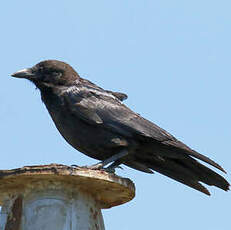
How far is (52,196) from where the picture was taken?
546 centimetres

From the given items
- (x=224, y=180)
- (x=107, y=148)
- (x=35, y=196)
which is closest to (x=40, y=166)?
(x=35, y=196)

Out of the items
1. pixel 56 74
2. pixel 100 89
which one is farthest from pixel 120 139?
pixel 56 74

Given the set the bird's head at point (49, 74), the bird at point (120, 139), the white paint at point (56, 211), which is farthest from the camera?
the bird's head at point (49, 74)

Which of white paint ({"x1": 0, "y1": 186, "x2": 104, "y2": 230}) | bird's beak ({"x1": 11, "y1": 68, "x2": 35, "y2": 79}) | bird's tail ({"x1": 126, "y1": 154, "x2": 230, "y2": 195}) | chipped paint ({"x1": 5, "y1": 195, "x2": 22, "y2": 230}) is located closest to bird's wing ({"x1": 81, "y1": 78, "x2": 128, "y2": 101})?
bird's beak ({"x1": 11, "y1": 68, "x2": 35, "y2": 79})

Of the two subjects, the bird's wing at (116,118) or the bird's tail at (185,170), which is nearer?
the bird's tail at (185,170)

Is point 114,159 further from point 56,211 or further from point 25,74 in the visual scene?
point 56,211

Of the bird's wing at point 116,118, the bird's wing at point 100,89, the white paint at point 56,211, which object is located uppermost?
the bird's wing at point 100,89

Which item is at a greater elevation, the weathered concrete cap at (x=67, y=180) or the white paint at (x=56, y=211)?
the weathered concrete cap at (x=67, y=180)

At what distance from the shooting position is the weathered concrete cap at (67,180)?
537cm

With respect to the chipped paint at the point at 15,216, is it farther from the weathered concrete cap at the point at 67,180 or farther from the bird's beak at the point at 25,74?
the bird's beak at the point at 25,74

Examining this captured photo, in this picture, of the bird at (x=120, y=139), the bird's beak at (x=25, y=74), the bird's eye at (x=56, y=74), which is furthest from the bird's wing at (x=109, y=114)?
the bird's beak at (x=25, y=74)

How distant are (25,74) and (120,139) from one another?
184 centimetres

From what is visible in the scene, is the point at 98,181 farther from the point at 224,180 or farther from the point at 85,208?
the point at 224,180

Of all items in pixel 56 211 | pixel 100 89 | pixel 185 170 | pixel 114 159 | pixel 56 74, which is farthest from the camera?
pixel 100 89
